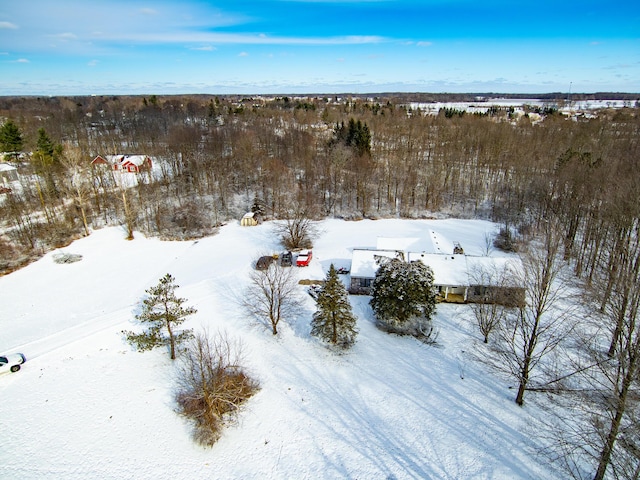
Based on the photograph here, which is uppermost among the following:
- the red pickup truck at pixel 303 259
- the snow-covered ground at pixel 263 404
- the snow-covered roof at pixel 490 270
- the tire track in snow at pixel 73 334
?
the snow-covered roof at pixel 490 270

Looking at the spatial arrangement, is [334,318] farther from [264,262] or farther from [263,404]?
[264,262]

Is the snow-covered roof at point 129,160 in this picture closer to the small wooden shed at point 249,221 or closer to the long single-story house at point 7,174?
the long single-story house at point 7,174

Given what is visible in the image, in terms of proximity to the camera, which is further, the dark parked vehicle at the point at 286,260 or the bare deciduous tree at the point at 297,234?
the bare deciduous tree at the point at 297,234

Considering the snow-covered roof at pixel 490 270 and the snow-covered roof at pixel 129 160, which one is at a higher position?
the snow-covered roof at pixel 129 160

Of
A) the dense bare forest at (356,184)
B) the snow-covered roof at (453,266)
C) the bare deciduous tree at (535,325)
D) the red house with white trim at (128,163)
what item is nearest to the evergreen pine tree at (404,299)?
the snow-covered roof at (453,266)

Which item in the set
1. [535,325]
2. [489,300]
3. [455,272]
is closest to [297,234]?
[455,272]

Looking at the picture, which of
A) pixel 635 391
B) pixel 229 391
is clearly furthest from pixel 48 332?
pixel 635 391

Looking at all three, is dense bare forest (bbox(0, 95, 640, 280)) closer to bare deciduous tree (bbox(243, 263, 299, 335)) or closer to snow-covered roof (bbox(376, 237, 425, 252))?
snow-covered roof (bbox(376, 237, 425, 252))

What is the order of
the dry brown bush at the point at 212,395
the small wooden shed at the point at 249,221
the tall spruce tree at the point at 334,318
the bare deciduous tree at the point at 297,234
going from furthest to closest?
the small wooden shed at the point at 249,221, the bare deciduous tree at the point at 297,234, the tall spruce tree at the point at 334,318, the dry brown bush at the point at 212,395
